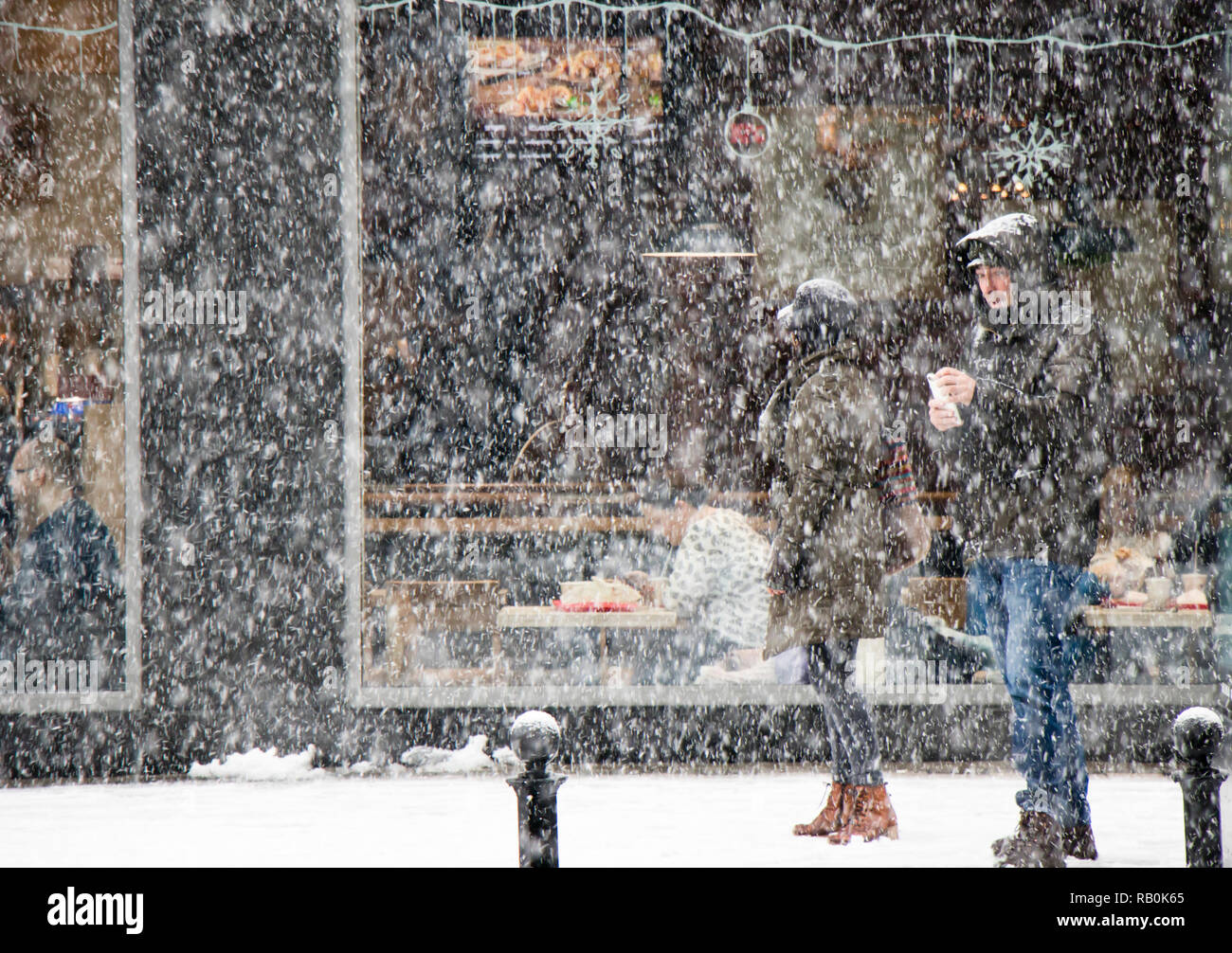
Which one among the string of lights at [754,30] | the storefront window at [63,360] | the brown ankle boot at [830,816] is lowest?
the brown ankle boot at [830,816]

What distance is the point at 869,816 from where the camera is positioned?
4.52 meters

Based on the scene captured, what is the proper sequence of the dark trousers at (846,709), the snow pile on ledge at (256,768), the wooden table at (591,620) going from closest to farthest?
the dark trousers at (846,709) < the snow pile on ledge at (256,768) < the wooden table at (591,620)

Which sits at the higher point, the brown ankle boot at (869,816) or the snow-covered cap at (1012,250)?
the snow-covered cap at (1012,250)

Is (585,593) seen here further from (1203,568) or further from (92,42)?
(92,42)

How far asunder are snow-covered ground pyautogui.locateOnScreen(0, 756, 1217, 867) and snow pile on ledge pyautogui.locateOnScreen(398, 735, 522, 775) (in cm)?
4

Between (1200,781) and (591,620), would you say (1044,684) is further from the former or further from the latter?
(591,620)

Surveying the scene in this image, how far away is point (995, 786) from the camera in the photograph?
18.8 feet

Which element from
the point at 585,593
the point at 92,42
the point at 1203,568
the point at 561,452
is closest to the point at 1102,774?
the point at 1203,568

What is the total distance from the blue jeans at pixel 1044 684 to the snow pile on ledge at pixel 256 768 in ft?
11.2

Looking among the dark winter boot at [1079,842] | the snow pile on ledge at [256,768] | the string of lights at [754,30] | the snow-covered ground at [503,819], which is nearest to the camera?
the dark winter boot at [1079,842]

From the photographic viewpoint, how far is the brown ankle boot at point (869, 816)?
14.8 feet

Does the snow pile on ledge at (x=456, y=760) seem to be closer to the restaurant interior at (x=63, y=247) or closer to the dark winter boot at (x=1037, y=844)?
the restaurant interior at (x=63, y=247)

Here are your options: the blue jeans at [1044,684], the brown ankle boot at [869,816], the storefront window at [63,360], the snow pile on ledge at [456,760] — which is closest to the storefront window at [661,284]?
the snow pile on ledge at [456,760]

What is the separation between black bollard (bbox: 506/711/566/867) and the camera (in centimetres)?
349
